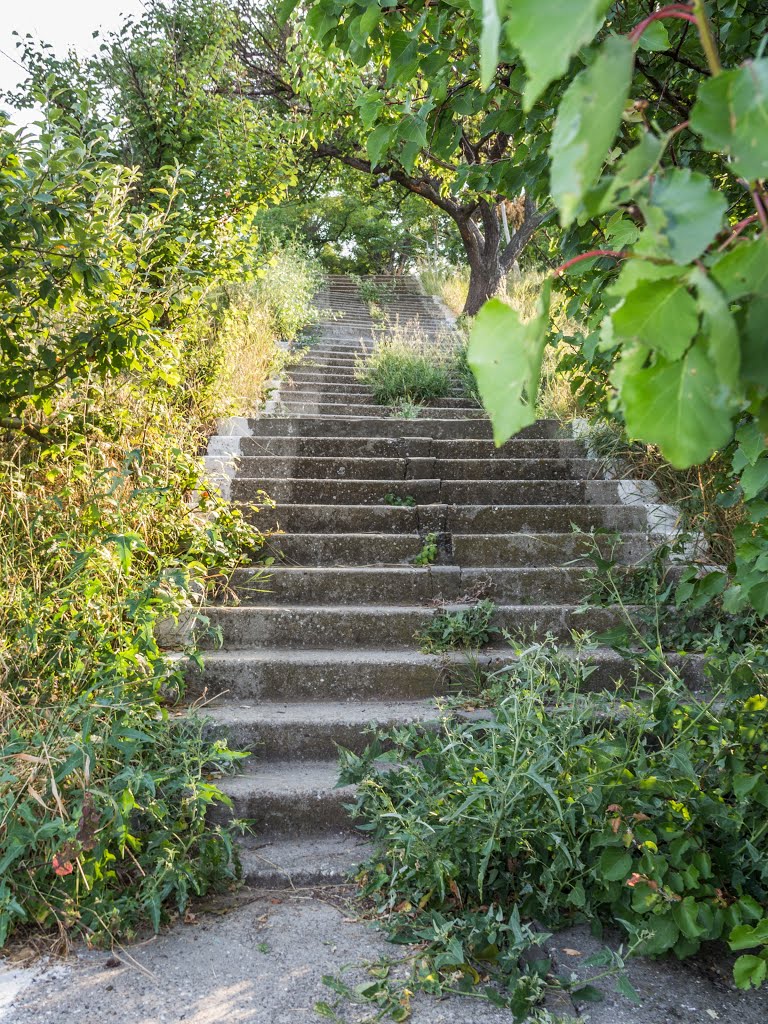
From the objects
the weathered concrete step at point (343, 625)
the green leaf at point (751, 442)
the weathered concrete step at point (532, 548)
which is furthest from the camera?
the weathered concrete step at point (532, 548)

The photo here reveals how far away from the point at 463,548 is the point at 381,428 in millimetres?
1843

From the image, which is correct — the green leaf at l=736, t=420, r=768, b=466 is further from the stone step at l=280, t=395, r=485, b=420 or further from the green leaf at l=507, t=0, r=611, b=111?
the stone step at l=280, t=395, r=485, b=420

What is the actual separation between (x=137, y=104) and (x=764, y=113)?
769 centimetres

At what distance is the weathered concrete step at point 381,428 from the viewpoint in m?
5.68

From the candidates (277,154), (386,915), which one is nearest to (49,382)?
(386,915)

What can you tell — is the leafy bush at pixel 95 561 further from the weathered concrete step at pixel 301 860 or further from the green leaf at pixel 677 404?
the green leaf at pixel 677 404

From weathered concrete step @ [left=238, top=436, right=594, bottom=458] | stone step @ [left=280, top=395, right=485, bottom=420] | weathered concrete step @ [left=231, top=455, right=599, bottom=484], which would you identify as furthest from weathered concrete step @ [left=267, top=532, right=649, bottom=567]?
stone step @ [left=280, top=395, right=485, bottom=420]

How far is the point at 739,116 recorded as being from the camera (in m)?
0.47

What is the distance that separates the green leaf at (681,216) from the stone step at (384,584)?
3.58 m

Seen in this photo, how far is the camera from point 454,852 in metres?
2.09

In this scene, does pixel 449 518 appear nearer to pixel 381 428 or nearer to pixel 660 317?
pixel 381 428

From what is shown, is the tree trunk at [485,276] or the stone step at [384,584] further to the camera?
the tree trunk at [485,276]

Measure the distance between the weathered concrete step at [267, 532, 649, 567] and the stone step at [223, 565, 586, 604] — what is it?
0.18 meters

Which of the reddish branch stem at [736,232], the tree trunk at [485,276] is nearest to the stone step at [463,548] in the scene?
the reddish branch stem at [736,232]
